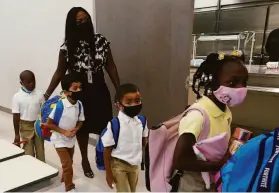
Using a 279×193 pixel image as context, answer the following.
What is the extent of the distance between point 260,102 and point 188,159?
1481mm

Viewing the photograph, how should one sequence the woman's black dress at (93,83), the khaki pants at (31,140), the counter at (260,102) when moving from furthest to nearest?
the khaki pants at (31,140) < the woman's black dress at (93,83) < the counter at (260,102)

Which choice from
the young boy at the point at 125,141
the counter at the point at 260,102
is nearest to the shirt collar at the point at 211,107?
the young boy at the point at 125,141

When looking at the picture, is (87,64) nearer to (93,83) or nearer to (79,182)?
(93,83)

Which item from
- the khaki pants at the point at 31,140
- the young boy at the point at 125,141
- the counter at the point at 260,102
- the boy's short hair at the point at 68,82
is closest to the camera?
the young boy at the point at 125,141

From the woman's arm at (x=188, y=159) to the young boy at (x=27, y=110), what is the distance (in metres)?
1.72

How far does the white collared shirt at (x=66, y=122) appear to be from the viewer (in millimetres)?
1941

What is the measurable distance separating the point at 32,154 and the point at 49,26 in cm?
179

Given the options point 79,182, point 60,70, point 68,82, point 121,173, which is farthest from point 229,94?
point 79,182

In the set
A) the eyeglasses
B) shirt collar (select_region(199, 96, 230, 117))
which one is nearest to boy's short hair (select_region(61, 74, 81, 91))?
the eyeglasses

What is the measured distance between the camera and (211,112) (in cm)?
98

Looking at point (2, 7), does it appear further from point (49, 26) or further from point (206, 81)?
point (206, 81)

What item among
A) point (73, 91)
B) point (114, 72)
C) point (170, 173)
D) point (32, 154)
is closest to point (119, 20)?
point (114, 72)

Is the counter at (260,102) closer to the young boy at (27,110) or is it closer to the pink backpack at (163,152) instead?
the pink backpack at (163,152)

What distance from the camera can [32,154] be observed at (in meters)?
2.42
